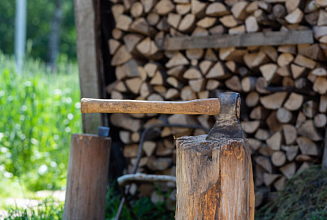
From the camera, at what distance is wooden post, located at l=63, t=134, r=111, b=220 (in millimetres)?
2191

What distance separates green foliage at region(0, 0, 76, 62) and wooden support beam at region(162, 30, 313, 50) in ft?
46.9

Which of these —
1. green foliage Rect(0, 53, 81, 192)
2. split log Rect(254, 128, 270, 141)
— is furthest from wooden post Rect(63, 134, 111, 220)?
green foliage Rect(0, 53, 81, 192)

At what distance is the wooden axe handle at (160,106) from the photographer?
1.58 metres

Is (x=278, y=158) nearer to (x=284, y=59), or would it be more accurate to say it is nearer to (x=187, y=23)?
(x=284, y=59)

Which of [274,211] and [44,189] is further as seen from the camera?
[44,189]

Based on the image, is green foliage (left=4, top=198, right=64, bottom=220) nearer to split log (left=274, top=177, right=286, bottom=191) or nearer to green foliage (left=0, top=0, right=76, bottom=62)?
split log (left=274, top=177, right=286, bottom=191)

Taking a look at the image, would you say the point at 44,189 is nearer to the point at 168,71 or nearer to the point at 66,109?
the point at 66,109

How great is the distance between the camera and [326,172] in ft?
8.27

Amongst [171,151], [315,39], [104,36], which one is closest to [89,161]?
[171,151]

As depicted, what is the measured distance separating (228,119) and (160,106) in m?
0.30

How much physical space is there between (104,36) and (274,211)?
6.61ft

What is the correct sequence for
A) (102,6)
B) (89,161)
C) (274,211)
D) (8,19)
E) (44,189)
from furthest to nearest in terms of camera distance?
(8,19), (44,189), (102,6), (274,211), (89,161)

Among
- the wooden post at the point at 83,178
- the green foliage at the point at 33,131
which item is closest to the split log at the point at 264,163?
the wooden post at the point at 83,178

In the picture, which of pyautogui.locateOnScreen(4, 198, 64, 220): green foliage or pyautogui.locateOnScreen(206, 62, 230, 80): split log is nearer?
pyautogui.locateOnScreen(4, 198, 64, 220): green foliage
